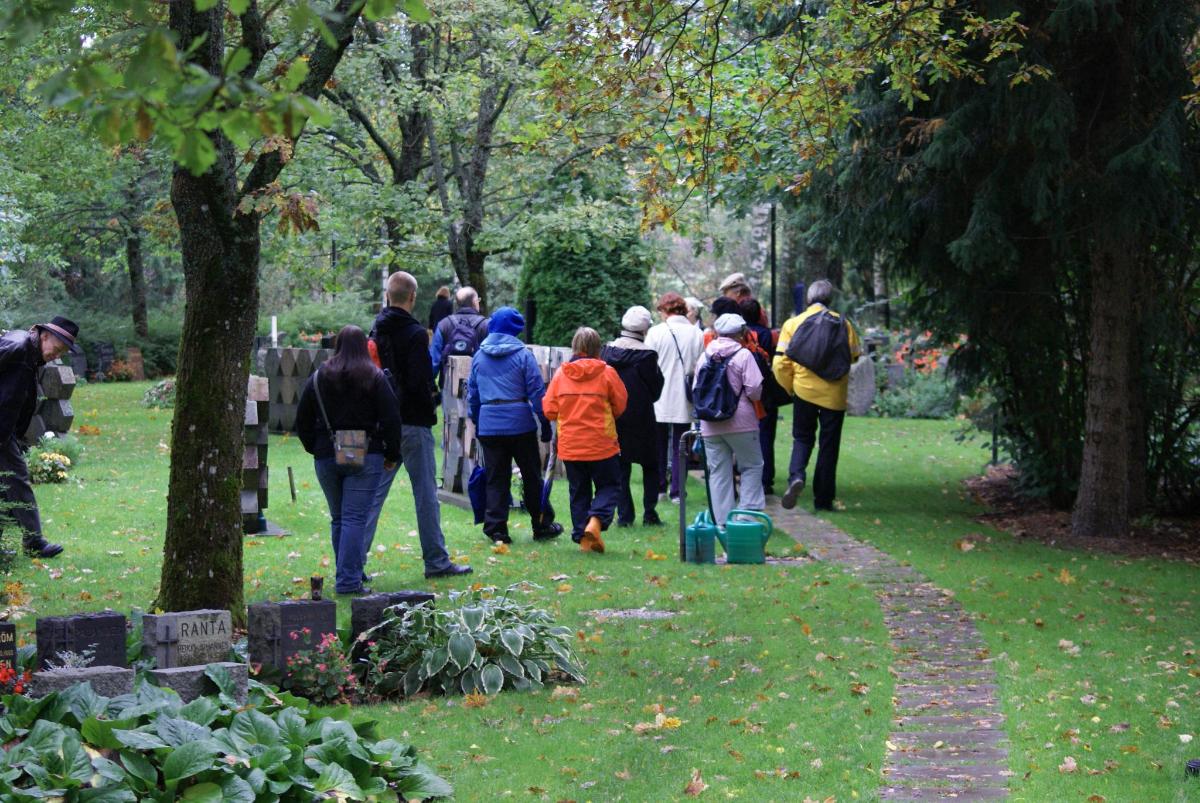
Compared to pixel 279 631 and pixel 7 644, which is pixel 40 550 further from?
pixel 7 644

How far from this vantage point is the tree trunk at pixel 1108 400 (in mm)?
13117

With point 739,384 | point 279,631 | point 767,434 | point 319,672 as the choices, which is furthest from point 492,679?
point 767,434

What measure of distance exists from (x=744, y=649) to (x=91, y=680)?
404 cm

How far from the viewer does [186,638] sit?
6766mm

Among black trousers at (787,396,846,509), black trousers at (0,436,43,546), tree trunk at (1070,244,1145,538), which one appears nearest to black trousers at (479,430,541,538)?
black trousers at (787,396,846,509)

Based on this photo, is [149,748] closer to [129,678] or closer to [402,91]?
[129,678]

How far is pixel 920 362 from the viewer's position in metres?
26.3

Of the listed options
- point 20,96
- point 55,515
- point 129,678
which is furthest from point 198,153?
point 20,96

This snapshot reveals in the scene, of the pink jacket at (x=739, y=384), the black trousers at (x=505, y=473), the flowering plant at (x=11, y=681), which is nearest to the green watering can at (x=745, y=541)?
the pink jacket at (x=739, y=384)

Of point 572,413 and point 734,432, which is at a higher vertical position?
point 572,413

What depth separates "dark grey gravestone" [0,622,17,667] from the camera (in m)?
6.26

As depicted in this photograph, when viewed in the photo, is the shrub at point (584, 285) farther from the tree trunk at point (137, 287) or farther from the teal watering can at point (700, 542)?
the tree trunk at point (137, 287)

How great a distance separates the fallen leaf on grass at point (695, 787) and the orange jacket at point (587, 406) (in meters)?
6.35

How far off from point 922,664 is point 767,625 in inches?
49.2
